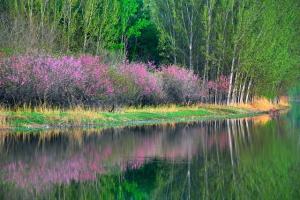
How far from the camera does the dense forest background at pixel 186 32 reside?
5325 centimetres

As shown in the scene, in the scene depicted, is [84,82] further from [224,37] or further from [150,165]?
[224,37]

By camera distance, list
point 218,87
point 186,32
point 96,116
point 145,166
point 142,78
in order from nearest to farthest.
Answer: point 145,166 < point 96,116 < point 142,78 < point 186,32 < point 218,87

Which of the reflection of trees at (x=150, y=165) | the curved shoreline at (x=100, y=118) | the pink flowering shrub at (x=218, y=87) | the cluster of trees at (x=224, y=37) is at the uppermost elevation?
the cluster of trees at (x=224, y=37)

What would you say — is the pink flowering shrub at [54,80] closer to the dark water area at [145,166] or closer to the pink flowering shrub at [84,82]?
the pink flowering shrub at [84,82]

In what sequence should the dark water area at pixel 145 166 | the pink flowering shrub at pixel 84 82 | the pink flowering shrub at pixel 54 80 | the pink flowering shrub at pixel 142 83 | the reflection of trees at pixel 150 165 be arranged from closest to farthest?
the dark water area at pixel 145 166
the reflection of trees at pixel 150 165
the pink flowering shrub at pixel 54 80
the pink flowering shrub at pixel 84 82
the pink flowering shrub at pixel 142 83

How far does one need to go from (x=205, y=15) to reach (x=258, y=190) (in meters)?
47.8

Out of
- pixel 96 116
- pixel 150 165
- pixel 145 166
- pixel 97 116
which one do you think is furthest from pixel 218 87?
pixel 145 166

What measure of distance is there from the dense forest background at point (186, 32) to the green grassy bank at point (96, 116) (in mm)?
6787

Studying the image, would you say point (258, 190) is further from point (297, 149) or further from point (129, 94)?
point (129, 94)

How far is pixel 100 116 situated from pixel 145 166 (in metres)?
20.7

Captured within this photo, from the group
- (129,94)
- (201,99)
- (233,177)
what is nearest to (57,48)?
(129,94)

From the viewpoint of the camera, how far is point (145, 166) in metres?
21.2

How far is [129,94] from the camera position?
4841 centimetres

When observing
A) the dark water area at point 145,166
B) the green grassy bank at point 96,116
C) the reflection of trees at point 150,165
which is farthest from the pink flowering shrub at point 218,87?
the reflection of trees at point 150,165
